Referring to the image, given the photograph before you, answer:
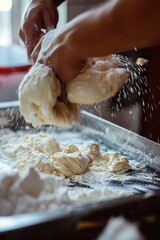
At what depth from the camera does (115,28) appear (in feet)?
2.63

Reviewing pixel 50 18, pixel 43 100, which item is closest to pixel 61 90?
pixel 43 100

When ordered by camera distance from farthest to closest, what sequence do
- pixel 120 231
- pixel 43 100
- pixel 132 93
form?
pixel 132 93 → pixel 43 100 → pixel 120 231

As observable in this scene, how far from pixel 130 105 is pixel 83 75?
0.81 m

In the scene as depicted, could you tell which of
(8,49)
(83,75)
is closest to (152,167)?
(83,75)

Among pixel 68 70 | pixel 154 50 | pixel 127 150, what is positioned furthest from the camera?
pixel 154 50

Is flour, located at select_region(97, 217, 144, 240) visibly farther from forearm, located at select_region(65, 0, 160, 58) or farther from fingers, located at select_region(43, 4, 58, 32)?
fingers, located at select_region(43, 4, 58, 32)

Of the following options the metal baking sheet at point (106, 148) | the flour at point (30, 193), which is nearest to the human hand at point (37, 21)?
the metal baking sheet at point (106, 148)

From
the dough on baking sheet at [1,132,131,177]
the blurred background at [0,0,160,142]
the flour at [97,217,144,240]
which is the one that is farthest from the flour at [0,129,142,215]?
the blurred background at [0,0,160,142]

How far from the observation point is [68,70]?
0.90m

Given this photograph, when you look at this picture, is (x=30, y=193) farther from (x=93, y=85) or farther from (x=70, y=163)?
(x=70, y=163)

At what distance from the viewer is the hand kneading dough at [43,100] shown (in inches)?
35.4

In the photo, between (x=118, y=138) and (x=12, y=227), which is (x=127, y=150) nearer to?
(x=118, y=138)

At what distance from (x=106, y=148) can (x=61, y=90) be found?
0.47m

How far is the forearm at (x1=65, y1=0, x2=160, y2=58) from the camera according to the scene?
787mm
